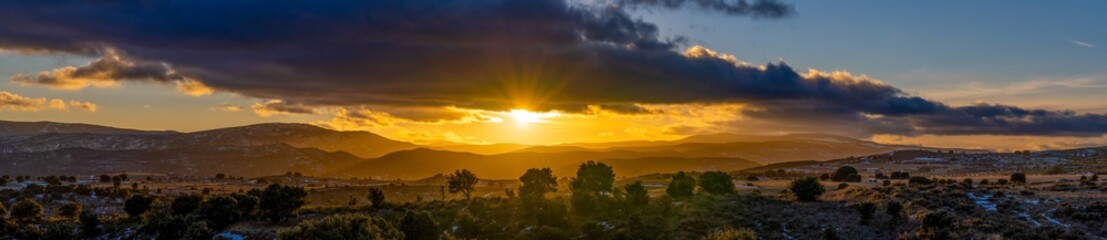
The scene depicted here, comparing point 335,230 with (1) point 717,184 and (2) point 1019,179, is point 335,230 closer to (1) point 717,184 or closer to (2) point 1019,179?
(1) point 717,184

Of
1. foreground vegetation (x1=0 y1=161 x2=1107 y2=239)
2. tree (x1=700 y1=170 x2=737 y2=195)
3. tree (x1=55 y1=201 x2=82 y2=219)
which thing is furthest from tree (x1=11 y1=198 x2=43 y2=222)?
tree (x1=700 y1=170 x2=737 y2=195)

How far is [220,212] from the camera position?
8594 centimetres

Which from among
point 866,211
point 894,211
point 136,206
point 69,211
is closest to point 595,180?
point 866,211

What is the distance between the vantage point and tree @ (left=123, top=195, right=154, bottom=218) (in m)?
94.2

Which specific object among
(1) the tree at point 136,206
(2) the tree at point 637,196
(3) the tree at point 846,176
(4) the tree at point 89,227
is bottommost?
(4) the tree at point 89,227

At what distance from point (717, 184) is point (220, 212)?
6845cm

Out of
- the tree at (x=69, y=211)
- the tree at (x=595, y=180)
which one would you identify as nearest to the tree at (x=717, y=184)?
the tree at (x=595, y=180)

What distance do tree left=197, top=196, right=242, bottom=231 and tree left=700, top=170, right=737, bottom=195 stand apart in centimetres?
6581

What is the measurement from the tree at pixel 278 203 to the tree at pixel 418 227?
27216mm

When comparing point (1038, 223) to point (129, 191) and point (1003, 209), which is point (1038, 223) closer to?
point (1003, 209)

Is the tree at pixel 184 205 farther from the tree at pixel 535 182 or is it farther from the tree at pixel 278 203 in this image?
the tree at pixel 535 182

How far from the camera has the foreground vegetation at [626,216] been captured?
2173 inches

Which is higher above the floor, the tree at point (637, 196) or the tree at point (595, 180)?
the tree at point (595, 180)

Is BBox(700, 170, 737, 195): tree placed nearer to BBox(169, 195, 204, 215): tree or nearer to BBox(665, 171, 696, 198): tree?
BBox(665, 171, 696, 198): tree
